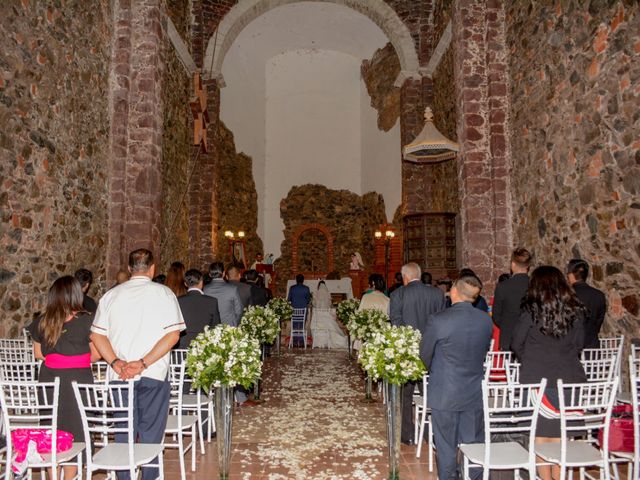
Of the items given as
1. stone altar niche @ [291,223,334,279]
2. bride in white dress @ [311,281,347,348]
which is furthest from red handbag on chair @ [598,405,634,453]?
stone altar niche @ [291,223,334,279]

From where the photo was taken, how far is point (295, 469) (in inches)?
164

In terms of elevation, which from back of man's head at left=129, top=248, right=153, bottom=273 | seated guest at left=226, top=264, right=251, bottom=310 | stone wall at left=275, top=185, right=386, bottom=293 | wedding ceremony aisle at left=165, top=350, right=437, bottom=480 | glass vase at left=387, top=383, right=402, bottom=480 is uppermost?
stone wall at left=275, top=185, right=386, bottom=293

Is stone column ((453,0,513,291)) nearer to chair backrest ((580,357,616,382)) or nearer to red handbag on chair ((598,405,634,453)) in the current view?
chair backrest ((580,357,616,382))

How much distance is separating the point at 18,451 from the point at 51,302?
877mm

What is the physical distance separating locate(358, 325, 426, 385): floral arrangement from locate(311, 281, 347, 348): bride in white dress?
6.73m

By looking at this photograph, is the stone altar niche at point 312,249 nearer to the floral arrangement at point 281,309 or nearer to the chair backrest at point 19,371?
the floral arrangement at point 281,309

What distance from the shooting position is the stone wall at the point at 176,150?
10555 millimetres

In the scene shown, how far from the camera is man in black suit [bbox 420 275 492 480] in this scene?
3.18 metres

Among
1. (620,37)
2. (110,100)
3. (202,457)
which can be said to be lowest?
Result: (202,457)

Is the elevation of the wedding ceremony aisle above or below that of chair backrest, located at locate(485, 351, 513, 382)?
below

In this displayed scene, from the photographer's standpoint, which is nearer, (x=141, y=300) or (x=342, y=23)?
(x=141, y=300)

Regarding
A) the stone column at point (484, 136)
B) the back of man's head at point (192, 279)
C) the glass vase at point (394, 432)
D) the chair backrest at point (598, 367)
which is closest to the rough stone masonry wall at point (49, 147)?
the back of man's head at point (192, 279)

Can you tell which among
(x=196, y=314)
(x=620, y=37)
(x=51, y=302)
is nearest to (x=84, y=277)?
(x=196, y=314)

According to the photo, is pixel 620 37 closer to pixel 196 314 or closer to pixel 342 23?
pixel 196 314
